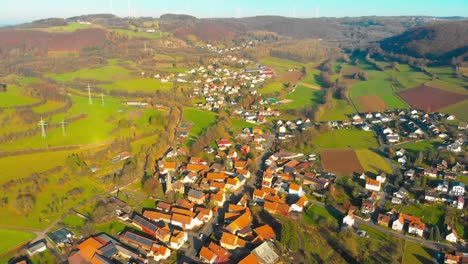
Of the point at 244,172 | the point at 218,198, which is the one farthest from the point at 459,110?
the point at 218,198

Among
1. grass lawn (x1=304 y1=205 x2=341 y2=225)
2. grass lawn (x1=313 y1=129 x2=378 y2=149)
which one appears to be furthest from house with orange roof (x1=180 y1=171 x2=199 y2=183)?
grass lawn (x1=313 y1=129 x2=378 y2=149)

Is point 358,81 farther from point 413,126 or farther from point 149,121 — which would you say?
point 149,121

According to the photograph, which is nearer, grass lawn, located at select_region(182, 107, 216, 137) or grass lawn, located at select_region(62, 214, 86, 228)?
grass lawn, located at select_region(62, 214, 86, 228)

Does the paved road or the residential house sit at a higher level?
the residential house

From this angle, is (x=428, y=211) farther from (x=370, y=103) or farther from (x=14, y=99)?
(x=14, y=99)

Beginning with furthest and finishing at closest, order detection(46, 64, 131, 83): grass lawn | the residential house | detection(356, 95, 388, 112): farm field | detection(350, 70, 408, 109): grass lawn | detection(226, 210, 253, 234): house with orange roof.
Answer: detection(46, 64, 131, 83): grass lawn
detection(350, 70, 408, 109): grass lawn
detection(356, 95, 388, 112): farm field
the residential house
detection(226, 210, 253, 234): house with orange roof

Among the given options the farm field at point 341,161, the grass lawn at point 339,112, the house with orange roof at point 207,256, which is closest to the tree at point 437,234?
the farm field at point 341,161

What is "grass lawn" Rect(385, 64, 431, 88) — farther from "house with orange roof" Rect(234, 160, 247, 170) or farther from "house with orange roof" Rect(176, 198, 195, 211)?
"house with orange roof" Rect(176, 198, 195, 211)
